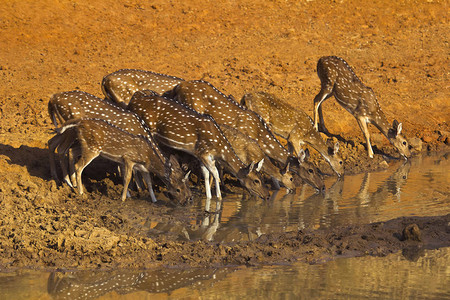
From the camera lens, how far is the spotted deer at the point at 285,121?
15227 millimetres

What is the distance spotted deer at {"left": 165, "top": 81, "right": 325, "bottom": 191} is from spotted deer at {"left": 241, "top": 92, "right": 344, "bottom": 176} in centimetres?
98

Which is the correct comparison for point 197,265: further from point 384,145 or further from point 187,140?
point 384,145

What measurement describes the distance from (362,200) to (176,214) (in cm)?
315

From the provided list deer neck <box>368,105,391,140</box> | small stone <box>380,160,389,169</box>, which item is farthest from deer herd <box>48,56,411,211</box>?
deer neck <box>368,105,391,140</box>

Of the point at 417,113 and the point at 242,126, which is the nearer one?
the point at 242,126

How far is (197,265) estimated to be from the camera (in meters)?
8.83

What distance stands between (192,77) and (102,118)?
7679 millimetres

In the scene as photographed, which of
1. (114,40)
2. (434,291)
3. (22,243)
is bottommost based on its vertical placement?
(114,40)

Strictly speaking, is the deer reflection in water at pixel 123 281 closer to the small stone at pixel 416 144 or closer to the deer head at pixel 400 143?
the deer head at pixel 400 143

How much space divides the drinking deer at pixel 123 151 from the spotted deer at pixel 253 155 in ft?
4.35

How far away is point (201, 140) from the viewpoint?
42.1ft

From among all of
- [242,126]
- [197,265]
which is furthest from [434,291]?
[242,126]

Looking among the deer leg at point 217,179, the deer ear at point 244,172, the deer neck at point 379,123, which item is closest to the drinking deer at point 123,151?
the deer leg at point 217,179

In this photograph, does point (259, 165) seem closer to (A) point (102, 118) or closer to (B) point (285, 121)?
(B) point (285, 121)
